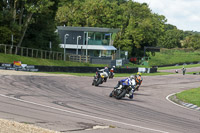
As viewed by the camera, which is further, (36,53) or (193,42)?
(193,42)

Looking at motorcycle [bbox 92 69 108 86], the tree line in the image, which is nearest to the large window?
the tree line

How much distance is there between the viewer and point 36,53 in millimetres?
49406

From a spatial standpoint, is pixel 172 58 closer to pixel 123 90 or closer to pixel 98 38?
pixel 98 38

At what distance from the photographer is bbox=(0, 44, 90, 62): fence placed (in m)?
45.1

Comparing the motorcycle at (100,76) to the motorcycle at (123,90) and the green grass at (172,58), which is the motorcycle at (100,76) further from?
the green grass at (172,58)

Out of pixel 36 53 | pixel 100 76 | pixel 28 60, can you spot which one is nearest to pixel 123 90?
pixel 100 76

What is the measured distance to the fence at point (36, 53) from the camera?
45.1 meters

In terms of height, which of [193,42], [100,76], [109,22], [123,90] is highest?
[109,22]

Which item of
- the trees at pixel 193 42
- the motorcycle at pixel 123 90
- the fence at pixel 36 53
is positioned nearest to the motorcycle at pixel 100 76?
the motorcycle at pixel 123 90

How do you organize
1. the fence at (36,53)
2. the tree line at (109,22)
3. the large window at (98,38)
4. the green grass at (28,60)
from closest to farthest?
1. the green grass at (28,60)
2. the fence at (36,53)
3. the tree line at (109,22)
4. the large window at (98,38)

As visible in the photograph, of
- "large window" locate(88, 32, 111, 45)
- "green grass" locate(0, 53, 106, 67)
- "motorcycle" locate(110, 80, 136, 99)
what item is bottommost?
"motorcycle" locate(110, 80, 136, 99)

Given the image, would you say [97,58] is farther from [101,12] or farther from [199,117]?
[199,117]

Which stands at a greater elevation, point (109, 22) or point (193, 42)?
point (109, 22)

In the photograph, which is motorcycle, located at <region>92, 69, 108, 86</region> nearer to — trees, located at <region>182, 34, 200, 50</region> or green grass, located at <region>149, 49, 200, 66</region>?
green grass, located at <region>149, 49, 200, 66</region>
